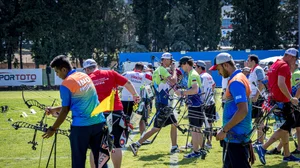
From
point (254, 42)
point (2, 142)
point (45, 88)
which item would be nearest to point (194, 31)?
point (254, 42)

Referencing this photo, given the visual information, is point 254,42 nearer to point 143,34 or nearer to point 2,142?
point 143,34

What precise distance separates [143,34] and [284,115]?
166ft

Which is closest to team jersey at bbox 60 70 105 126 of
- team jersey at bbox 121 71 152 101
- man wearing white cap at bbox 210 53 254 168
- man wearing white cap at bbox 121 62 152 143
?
man wearing white cap at bbox 210 53 254 168

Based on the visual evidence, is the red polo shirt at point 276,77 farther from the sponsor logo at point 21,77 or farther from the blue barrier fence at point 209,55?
the sponsor logo at point 21,77

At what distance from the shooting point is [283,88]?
8.98 metres

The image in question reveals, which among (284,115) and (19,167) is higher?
(284,115)

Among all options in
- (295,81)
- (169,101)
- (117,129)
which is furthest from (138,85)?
(117,129)

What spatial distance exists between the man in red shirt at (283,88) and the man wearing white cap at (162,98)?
223 centimetres

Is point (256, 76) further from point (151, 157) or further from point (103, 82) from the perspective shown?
point (103, 82)

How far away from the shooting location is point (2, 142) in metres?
13.8

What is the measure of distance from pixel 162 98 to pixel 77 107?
15.8ft

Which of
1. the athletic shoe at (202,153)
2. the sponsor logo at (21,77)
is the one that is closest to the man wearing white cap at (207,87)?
the athletic shoe at (202,153)

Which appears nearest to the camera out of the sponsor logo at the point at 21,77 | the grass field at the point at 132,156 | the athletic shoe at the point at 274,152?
the grass field at the point at 132,156

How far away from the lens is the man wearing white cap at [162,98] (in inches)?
441
